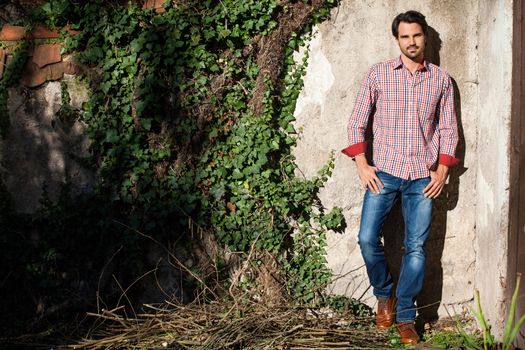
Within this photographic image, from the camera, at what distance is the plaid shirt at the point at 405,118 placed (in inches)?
186

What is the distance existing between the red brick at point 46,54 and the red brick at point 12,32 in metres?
0.14

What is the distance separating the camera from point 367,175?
4777 mm

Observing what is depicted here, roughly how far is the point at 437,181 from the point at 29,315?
307cm

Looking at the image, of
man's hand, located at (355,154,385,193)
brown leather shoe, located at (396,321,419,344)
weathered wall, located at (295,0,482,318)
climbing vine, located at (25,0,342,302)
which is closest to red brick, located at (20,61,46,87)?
climbing vine, located at (25,0,342,302)

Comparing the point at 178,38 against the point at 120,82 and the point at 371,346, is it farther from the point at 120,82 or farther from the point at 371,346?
the point at 371,346

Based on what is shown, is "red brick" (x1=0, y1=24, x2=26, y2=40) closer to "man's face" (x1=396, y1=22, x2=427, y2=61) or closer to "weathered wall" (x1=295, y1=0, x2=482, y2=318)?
"weathered wall" (x1=295, y1=0, x2=482, y2=318)

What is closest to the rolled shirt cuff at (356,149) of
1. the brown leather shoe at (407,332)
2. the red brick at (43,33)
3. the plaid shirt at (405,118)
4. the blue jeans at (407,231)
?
the plaid shirt at (405,118)

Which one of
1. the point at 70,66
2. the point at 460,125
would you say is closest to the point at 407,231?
the point at 460,125

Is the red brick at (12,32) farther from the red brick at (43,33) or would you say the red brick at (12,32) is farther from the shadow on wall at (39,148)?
the shadow on wall at (39,148)

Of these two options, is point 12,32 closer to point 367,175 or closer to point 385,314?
point 367,175

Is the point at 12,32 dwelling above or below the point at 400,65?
above

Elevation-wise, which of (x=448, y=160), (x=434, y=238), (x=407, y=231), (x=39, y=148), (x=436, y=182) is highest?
(x=39, y=148)

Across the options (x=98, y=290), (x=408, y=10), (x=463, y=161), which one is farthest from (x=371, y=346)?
(x=408, y=10)

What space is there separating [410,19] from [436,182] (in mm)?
1119
